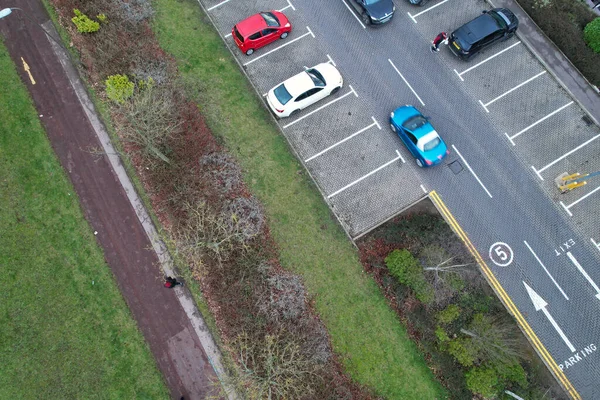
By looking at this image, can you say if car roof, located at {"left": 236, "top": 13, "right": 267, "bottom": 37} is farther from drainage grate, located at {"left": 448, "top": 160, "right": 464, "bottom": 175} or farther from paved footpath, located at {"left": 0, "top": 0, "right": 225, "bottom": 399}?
drainage grate, located at {"left": 448, "top": 160, "right": 464, "bottom": 175}

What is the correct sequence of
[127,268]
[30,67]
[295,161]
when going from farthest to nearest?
[30,67]
[295,161]
[127,268]

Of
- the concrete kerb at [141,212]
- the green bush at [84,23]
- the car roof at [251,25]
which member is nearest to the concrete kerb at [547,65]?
the car roof at [251,25]

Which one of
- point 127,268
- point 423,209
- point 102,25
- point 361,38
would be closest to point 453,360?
point 423,209

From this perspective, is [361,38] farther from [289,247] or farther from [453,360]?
[453,360]

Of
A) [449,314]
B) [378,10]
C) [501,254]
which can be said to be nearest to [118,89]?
[378,10]

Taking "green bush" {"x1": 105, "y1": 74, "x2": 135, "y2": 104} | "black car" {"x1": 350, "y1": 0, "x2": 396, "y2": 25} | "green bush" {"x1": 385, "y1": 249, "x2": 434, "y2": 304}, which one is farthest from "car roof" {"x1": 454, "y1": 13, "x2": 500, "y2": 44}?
"green bush" {"x1": 105, "y1": 74, "x2": 135, "y2": 104}
